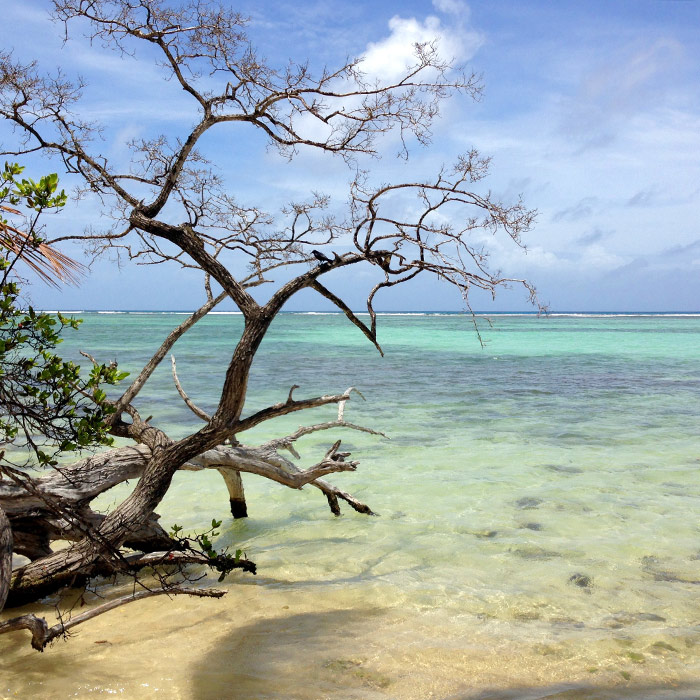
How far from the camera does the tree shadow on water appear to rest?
139 inches

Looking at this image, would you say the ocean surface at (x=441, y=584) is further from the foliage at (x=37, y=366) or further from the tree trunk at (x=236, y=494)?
the foliage at (x=37, y=366)

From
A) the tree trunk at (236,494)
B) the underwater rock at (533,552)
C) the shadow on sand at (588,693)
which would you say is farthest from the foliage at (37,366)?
the underwater rock at (533,552)

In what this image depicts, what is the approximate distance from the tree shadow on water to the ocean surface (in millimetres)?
16

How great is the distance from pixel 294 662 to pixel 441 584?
5.99 ft

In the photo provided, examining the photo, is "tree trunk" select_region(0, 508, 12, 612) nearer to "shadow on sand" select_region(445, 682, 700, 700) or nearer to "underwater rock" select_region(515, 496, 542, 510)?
"shadow on sand" select_region(445, 682, 700, 700)

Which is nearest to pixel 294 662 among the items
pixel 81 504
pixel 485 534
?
pixel 81 504

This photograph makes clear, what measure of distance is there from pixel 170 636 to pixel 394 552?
2486mm

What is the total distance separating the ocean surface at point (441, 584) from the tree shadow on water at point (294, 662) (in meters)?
0.02

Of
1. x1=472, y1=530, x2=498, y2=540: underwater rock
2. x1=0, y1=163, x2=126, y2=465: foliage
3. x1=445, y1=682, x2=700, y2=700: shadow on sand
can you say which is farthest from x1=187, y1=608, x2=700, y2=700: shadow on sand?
x1=472, y1=530, x2=498, y2=540: underwater rock

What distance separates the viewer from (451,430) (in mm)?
11969

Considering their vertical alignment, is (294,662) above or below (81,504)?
below

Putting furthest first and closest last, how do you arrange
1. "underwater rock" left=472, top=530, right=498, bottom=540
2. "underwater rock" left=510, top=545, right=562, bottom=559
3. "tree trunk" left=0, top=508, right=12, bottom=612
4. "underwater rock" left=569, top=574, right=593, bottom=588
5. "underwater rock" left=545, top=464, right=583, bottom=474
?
"underwater rock" left=545, top=464, right=583, bottom=474 < "underwater rock" left=472, top=530, right=498, bottom=540 < "underwater rock" left=510, top=545, right=562, bottom=559 < "underwater rock" left=569, top=574, right=593, bottom=588 < "tree trunk" left=0, top=508, right=12, bottom=612

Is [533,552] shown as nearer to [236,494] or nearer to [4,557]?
[236,494]

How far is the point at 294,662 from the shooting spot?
3869 mm
